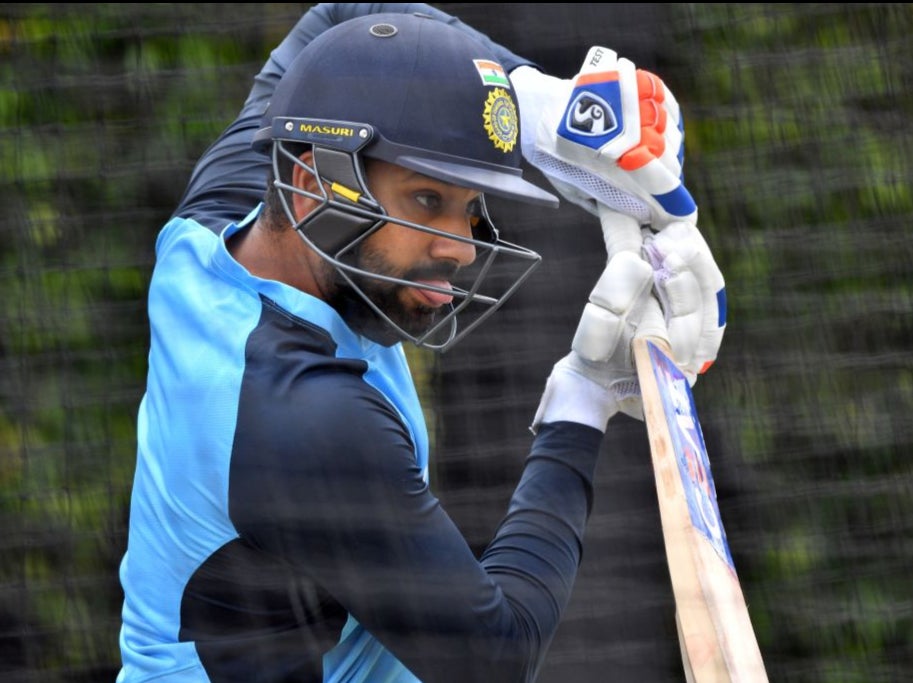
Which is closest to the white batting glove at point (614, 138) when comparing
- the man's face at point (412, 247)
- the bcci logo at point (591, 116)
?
the bcci logo at point (591, 116)

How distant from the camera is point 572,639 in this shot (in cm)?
219

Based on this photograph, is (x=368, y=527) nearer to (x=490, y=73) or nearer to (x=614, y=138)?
(x=490, y=73)

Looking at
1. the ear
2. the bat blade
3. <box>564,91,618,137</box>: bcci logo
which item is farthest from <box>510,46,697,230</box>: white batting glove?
the ear

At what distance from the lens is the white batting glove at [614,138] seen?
1.99 meters

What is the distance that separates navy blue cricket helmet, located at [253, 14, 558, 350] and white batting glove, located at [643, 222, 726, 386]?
1.01 feet

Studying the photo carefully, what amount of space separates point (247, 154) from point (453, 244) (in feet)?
1.59

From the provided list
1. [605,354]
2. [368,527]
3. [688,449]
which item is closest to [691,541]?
[688,449]

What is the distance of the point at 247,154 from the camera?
2072 mm

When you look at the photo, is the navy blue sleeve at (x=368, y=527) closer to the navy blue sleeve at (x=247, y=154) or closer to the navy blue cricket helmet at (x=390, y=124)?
the navy blue cricket helmet at (x=390, y=124)

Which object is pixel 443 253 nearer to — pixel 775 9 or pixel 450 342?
pixel 450 342

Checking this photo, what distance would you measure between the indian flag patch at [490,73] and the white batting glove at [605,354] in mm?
331

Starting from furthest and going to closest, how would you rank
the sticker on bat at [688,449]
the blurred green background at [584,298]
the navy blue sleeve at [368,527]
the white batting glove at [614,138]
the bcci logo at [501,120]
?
1. the blurred green background at [584,298]
2. the white batting glove at [614,138]
3. the sticker on bat at [688,449]
4. the bcci logo at [501,120]
5. the navy blue sleeve at [368,527]

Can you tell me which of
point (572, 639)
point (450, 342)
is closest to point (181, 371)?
point (450, 342)

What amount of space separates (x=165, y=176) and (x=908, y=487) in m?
1.74
